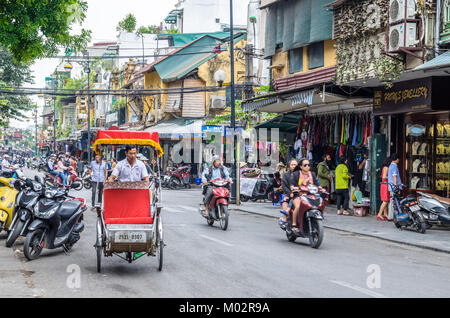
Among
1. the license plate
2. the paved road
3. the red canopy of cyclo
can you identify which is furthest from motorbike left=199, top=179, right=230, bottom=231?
the license plate

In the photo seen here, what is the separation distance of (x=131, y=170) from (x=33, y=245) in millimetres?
2070

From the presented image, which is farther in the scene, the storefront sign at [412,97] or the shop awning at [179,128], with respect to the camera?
the shop awning at [179,128]

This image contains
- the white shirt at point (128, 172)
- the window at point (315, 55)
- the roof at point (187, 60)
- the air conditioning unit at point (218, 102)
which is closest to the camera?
the white shirt at point (128, 172)

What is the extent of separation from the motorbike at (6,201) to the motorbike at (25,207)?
1.07 metres

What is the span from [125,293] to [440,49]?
455 inches

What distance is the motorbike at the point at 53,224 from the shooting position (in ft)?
34.5

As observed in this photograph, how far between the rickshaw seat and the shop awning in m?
29.6

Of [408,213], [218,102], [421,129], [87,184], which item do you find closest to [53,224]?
[408,213]

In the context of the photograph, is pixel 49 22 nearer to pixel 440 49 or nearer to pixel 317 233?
pixel 317 233

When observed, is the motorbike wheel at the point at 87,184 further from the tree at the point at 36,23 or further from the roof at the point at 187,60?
the tree at the point at 36,23

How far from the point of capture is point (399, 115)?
805 inches

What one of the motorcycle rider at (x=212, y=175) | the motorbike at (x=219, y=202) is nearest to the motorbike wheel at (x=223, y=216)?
the motorbike at (x=219, y=202)

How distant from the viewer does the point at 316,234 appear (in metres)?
12.7

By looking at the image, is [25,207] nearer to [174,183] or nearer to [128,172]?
[128,172]
